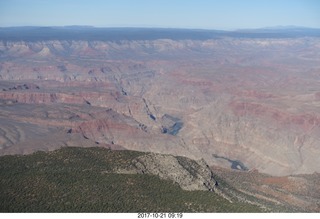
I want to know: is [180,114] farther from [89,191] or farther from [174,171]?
[89,191]

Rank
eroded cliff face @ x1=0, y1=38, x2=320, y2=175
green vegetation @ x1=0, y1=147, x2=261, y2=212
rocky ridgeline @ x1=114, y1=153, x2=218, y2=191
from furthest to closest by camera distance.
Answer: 1. eroded cliff face @ x1=0, y1=38, x2=320, y2=175
2. rocky ridgeline @ x1=114, y1=153, x2=218, y2=191
3. green vegetation @ x1=0, y1=147, x2=261, y2=212

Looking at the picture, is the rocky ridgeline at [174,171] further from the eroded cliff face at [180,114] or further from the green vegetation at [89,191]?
the eroded cliff face at [180,114]

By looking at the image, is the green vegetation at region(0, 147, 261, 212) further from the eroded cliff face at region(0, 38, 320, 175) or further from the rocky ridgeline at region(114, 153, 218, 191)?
the eroded cliff face at region(0, 38, 320, 175)

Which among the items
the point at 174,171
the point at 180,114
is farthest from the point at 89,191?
the point at 180,114

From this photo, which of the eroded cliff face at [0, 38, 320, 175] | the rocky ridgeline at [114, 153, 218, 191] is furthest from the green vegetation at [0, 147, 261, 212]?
the eroded cliff face at [0, 38, 320, 175]

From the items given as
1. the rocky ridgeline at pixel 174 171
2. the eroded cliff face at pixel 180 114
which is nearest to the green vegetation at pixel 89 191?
the rocky ridgeline at pixel 174 171

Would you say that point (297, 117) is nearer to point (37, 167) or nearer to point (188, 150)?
point (188, 150)
